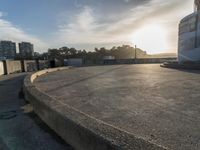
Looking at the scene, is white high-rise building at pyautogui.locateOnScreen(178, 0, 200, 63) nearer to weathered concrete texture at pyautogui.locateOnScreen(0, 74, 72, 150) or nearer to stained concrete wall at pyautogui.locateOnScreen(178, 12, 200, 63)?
stained concrete wall at pyautogui.locateOnScreen(178, 12, 200, 63)

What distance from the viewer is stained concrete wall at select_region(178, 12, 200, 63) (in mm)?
20031

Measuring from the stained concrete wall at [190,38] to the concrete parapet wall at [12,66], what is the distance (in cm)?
1986

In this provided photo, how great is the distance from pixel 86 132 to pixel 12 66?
20315 mm

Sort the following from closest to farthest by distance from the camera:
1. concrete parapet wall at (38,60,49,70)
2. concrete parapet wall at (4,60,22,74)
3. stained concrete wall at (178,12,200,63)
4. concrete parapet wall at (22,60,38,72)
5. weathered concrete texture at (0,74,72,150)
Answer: weathered concrete texture at (0,74,72,150), concrete parapet wall at (4,60,22,74), stained concrete wall at (178,12,200,63), concrete parapet wall at (22,60,38,72), concrete parapet wall at (38,60,49,70)

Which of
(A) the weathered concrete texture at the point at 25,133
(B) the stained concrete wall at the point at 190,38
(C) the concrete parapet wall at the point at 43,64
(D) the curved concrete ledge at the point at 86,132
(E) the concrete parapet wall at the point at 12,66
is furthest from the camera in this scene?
(C) the concrete parapet wall at the point at 43,64

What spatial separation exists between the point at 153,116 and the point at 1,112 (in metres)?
4.51

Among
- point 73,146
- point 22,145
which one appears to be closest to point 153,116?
point 73,146

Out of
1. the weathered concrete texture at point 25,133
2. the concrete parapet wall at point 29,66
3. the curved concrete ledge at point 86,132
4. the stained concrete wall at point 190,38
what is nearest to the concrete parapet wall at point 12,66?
the concrete parapet wall at point 29,66

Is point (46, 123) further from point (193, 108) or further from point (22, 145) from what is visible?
point (193, 108)

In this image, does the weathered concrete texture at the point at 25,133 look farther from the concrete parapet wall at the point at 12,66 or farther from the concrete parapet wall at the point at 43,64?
the concrete parapet wall at the point at 43,64

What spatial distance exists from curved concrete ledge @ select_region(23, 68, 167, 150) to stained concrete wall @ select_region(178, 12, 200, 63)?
1978cm

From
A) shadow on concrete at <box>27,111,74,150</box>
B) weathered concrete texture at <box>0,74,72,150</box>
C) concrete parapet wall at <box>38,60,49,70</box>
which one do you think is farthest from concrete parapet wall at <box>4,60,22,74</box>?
shadow on concrete at <box>27,111,74,150</box>

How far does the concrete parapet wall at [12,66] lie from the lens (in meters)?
19.4

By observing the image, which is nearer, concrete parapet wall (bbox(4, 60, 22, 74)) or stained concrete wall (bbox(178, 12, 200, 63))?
concrete parapet wall (bbox(4, 60, 22, 74))
